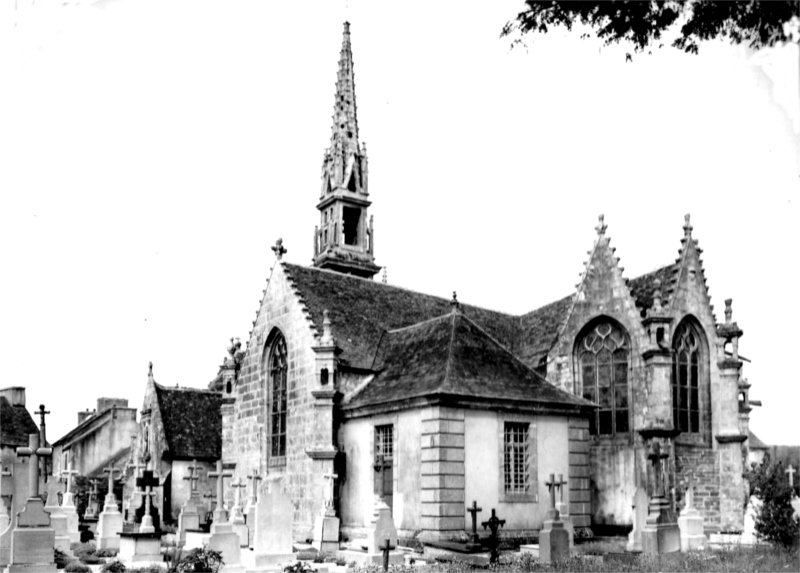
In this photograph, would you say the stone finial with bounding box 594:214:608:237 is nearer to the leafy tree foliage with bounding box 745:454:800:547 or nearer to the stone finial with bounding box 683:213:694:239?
the stone finial with bounding box 683:213:694:239

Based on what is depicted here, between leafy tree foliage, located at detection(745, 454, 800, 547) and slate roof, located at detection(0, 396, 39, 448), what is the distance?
34180mm

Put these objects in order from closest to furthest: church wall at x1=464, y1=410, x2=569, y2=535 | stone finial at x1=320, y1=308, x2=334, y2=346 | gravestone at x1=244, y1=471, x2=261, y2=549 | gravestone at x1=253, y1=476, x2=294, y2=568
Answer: gravestone at x1=253, y1=476, x2=294, y2=568
church wall at x1=464, y1=410, x2=569, y2=535
gravestone at x1=244, y1=471, x2=261, y2=549
stone finial at x1=320, y1=308, x2=334, y2=346


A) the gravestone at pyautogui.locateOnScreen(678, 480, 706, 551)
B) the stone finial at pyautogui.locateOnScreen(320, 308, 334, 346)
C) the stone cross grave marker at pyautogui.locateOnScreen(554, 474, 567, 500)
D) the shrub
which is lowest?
the shrub

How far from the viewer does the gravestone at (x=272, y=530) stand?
19781 mm

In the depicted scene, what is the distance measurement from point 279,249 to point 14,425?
1949cm

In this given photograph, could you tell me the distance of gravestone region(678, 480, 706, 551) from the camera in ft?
79.0

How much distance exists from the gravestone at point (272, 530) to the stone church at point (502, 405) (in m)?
5.69

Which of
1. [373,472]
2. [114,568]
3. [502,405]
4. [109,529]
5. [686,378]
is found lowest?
[114,568]

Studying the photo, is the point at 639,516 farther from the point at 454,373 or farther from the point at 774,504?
the point at 454,373

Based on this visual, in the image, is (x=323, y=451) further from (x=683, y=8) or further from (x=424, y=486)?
(x=683, y=8)

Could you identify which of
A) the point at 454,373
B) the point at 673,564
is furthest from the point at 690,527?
the point at 673,564

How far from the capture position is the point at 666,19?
12.7 meters

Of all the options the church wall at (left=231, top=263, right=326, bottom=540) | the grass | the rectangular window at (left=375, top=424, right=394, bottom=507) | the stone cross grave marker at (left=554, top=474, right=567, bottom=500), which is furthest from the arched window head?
the church wall at (left=231, top=263, right=326, bottom=540)

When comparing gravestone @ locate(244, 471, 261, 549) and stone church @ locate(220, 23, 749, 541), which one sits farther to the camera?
gravestone @ locate(244, 471, 261, 549)
